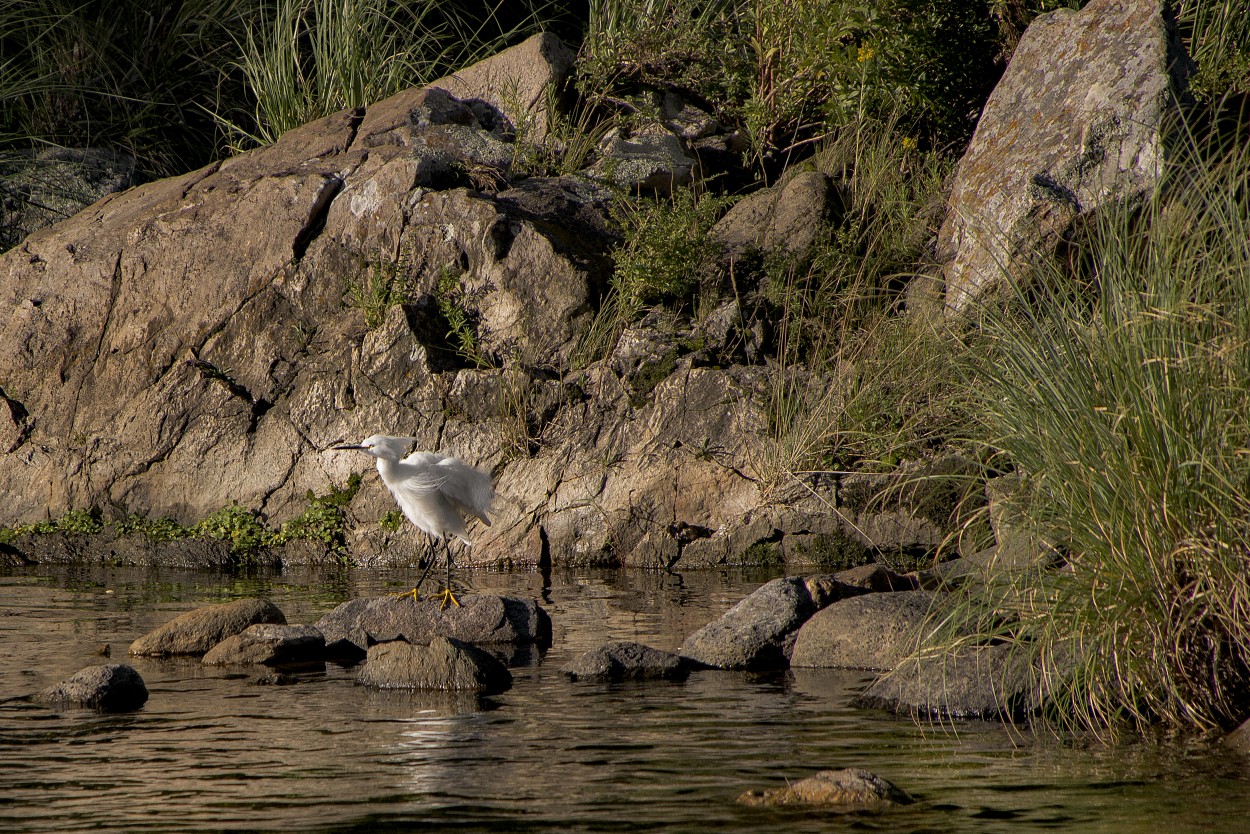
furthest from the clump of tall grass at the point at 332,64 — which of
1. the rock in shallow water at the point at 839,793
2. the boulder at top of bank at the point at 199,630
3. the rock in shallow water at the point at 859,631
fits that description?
the rock in shallow water at the point at 839,793

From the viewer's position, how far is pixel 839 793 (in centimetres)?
420

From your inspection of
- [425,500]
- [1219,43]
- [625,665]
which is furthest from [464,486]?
[1219,43]

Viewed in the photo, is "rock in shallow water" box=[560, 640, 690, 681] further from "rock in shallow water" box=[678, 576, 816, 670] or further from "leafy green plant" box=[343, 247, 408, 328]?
"leafy green plant" box=[343, 247, 408, 328]

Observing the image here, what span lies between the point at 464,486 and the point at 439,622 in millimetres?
880

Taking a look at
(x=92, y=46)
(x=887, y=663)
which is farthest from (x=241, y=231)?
(x=887, y=663)

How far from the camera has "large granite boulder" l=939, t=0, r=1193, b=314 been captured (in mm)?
9812

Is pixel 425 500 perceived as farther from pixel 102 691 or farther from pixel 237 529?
pixel 237 529

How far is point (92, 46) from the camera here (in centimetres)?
1513

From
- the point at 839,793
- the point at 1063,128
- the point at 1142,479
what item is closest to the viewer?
the point at 839,793

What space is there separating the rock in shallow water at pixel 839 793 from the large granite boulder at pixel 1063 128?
5840 mm

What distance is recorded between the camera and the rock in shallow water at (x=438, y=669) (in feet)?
20.1

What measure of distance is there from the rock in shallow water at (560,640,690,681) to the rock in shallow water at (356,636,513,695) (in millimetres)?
344

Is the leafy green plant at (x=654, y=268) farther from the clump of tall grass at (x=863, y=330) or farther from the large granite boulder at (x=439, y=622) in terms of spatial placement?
the large granite boulder at (x=439, y=622)

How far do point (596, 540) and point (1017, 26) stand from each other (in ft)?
20.4
